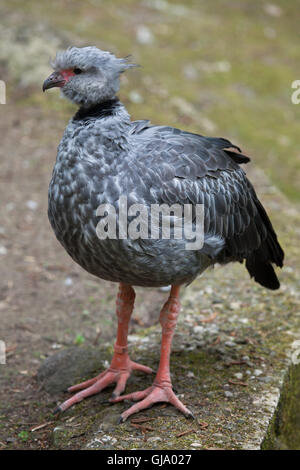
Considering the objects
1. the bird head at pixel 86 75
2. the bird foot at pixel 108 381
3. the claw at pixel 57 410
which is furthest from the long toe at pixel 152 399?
the bird head at pixel 86 75

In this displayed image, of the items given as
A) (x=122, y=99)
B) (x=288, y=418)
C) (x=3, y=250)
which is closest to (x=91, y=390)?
(x=288, y=418)

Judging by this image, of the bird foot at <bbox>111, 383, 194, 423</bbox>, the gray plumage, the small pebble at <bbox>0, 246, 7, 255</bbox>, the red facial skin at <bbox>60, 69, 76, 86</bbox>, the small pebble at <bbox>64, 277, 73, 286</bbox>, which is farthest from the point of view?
the small pebble at <bbox>0, 246, 7, 255</bbox>

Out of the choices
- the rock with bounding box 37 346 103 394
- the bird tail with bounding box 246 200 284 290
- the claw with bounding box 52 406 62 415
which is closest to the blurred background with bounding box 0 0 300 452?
the rock with bounding box 37 346 103 394

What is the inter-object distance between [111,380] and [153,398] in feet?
1.15

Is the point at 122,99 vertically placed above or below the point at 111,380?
above

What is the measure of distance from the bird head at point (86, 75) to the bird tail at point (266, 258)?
4.11 feet

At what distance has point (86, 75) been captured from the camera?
3039mm

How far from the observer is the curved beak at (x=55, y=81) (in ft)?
9.98

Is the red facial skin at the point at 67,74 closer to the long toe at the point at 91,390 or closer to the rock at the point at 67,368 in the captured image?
the long toe at the point at 91,390

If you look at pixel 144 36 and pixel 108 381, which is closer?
pixel 108 381

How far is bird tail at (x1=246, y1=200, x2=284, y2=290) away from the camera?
384 cm

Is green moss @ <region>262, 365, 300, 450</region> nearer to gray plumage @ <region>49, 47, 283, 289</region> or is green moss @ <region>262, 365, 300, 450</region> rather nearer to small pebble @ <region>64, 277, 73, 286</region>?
gray plumage @ <region>49, 47, 283, 289</region>

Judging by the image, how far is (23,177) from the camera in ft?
21.0

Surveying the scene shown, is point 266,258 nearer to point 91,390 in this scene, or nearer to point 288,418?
point 288,418
